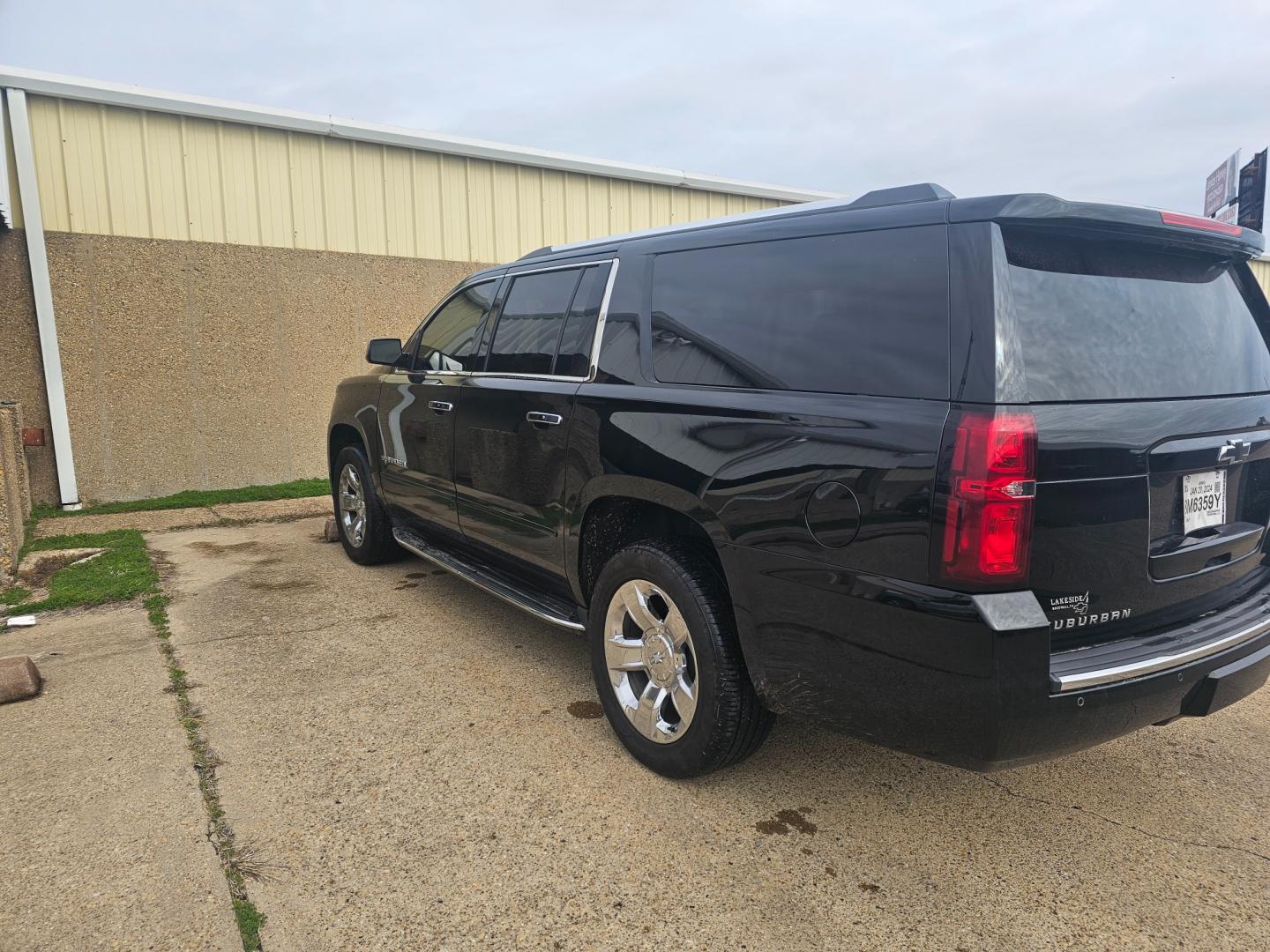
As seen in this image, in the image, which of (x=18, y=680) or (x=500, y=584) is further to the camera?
(x=500, y=584)

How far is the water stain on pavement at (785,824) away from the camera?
2623 mm

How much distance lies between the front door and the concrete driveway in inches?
39.9

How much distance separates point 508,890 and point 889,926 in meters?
1.02

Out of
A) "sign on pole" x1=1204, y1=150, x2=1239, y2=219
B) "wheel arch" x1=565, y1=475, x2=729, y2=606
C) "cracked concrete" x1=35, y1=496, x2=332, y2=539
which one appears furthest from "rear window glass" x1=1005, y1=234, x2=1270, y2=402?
"sign on pole" x1=1204, y1=150, x2=1239, y2=219

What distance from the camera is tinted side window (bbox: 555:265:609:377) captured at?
3.36m

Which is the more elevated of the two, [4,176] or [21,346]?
[4,176]

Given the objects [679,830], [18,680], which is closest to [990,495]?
[679,830]

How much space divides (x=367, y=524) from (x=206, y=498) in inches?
133

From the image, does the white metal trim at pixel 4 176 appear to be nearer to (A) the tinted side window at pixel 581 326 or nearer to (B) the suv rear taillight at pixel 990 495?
(A) the tinted side window at pixel 581 326

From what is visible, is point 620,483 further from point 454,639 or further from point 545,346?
point 454,639

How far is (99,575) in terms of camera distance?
5.36 metres

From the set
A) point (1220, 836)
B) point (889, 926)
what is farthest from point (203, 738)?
point (1220, 836)

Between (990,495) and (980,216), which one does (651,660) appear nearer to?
(990,495)

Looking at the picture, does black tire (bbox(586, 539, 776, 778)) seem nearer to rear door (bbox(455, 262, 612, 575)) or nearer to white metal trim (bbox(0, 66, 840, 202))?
rear door (bbox(455, 262, 612, 575))
